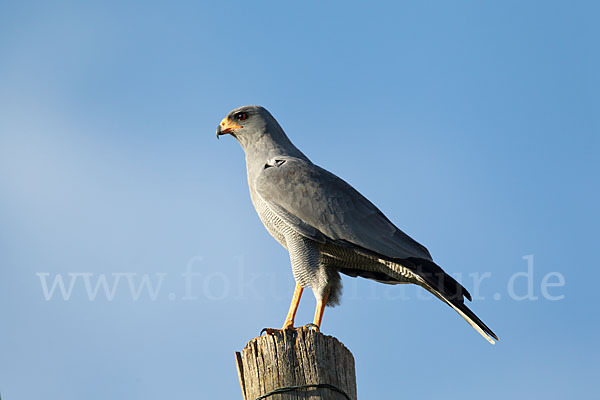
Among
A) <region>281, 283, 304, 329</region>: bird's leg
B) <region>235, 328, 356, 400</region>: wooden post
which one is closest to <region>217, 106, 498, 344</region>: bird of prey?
<region>281, 283, 304, 329</region>: bird's leg

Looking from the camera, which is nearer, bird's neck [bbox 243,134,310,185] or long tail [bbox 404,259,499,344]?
long tail [bbox 404,259,499,344]

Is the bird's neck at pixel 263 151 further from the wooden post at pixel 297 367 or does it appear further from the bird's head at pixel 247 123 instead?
the wooden post at pixel 297 367

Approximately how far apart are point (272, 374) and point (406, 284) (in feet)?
8.65

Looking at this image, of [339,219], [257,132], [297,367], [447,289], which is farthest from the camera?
[257,132]

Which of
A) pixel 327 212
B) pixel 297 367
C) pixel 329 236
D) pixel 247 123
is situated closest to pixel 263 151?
pixel 247 123

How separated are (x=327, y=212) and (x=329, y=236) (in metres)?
0.25

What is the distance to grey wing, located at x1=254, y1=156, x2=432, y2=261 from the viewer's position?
255 inches

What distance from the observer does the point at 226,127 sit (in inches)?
301

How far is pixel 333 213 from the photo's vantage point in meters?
6.62

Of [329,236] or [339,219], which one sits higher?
[339,219]

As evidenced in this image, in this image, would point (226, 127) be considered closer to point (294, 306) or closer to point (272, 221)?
point (272, 221)

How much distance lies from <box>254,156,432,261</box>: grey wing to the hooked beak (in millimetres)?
843

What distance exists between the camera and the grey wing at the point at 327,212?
6.49m

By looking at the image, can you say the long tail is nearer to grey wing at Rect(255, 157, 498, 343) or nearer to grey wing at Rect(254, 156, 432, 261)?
grey wing at Rect(255, 157, 498, 343)
